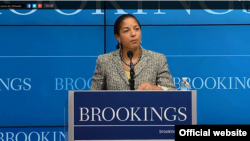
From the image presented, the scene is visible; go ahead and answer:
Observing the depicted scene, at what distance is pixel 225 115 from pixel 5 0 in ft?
8.38

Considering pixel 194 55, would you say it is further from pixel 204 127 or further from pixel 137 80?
pixel 204 127

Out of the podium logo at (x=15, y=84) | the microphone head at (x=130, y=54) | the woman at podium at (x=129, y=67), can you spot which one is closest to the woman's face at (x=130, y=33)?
the woman at podium at (x=129, y=67)

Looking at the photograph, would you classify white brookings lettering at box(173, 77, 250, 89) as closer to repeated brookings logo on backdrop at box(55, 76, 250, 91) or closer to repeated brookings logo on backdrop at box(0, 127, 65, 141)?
repeated brookings logo on backdrop at box(55, 76, 250, 91)

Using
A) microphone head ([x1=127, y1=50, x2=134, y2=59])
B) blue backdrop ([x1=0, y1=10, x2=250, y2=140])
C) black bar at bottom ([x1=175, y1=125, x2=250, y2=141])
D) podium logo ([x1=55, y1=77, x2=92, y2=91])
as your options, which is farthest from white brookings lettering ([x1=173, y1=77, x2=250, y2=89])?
black bar at bottom ([x1=175, y1=125, x2=250, y2=141])

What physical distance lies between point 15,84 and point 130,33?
1928mm

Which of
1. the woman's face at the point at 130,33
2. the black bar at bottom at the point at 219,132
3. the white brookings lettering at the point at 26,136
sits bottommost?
the white brookings lettering at the point at 26,136

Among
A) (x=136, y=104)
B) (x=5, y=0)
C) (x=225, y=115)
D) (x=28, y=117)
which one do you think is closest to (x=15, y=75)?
(x=28, y=117)

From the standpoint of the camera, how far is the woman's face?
341cm

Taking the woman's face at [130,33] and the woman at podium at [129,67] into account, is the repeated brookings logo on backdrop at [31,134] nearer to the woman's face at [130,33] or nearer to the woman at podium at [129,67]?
the woman at podium at [129,67]

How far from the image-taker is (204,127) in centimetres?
238

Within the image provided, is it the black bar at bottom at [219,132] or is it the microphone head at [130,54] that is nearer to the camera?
the black bar at bottom at [219,132]

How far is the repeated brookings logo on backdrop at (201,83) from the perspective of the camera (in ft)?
16.1

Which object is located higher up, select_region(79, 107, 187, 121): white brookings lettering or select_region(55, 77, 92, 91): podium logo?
select_region(55, 77, 92, 91): podium logo

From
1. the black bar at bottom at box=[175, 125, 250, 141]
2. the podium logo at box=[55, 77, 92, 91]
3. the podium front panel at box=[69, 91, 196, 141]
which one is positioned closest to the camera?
the black bar at bottom at box=[175, 125, 250, 141]
